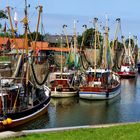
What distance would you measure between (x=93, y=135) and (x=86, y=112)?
94.2 feet

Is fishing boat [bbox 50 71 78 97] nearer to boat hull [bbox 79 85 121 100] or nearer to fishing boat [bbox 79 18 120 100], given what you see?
fishing boat [bbox 79 18 120 100]

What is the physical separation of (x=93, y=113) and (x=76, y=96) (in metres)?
11.4

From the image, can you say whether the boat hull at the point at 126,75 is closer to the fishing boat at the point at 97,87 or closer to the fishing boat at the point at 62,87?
the fishing boat at the point at 97,87

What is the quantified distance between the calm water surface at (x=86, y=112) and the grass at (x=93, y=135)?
1603cm

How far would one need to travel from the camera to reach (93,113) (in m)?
48.4

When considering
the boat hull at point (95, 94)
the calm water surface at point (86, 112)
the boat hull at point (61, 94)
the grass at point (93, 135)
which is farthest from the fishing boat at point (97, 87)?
the grass at point (93, 135)

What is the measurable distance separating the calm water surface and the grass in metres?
16.0

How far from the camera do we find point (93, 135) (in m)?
20.1

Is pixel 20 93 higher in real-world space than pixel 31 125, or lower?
higher

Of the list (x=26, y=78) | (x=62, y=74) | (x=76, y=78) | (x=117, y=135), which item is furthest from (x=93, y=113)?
(x=117, y=135)

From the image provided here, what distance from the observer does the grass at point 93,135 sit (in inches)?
764

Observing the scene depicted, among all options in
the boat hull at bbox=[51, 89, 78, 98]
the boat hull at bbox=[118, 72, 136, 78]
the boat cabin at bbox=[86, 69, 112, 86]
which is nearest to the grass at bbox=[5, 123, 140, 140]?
the boat hull at bbox=[51, 89, 78, 98]

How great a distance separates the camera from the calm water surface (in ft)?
136

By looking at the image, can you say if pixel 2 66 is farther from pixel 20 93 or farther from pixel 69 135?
pixel 69 135
